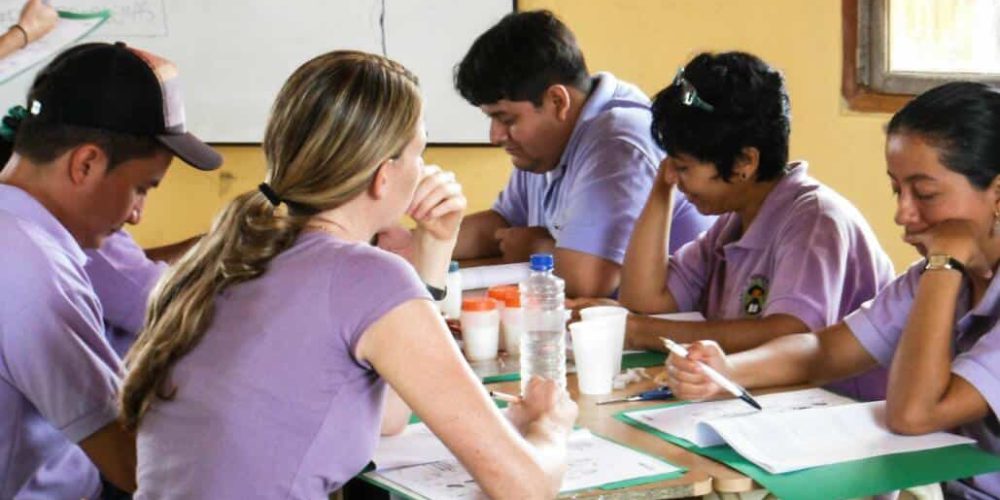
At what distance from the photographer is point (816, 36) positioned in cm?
437

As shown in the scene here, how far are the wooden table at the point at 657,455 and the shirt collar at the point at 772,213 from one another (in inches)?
20.7

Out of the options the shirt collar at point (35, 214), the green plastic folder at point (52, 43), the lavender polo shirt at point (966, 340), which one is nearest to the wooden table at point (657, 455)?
the lavender polo shirt at point (966, 340)

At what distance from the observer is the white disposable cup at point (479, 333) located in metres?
2.36

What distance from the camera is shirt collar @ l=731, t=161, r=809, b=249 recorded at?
247cm

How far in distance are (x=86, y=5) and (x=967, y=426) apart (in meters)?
2.60

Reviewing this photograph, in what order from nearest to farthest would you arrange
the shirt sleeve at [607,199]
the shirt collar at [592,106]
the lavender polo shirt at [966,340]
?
1. the lavender polo shirt at [966,340]
2. the shirt sleeve at [607,199]
3. the shirt collar at [592,106]

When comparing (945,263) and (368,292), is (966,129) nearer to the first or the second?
(945,263)

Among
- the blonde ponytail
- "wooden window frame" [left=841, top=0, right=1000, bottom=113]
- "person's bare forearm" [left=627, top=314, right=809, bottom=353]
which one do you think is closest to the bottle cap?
"person's bare forearm" [left=627, top=314, right=809, bottom=353]

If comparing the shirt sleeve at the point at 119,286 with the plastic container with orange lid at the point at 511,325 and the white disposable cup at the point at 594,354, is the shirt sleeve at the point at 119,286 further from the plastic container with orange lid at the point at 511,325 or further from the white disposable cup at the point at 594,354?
the white disposable cup at the point at 594,354

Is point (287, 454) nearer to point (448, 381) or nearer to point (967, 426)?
point (448, 381)

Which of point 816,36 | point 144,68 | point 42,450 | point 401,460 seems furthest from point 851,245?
point 816,36

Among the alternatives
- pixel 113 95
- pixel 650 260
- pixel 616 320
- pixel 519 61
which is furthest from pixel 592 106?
pixel 113 95

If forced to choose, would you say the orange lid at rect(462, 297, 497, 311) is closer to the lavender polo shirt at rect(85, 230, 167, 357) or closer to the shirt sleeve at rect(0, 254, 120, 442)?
the lavender polo shirt at rect(85, 230, 167, 357)

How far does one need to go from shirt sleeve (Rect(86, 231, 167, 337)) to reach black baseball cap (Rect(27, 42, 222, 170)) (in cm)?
42
